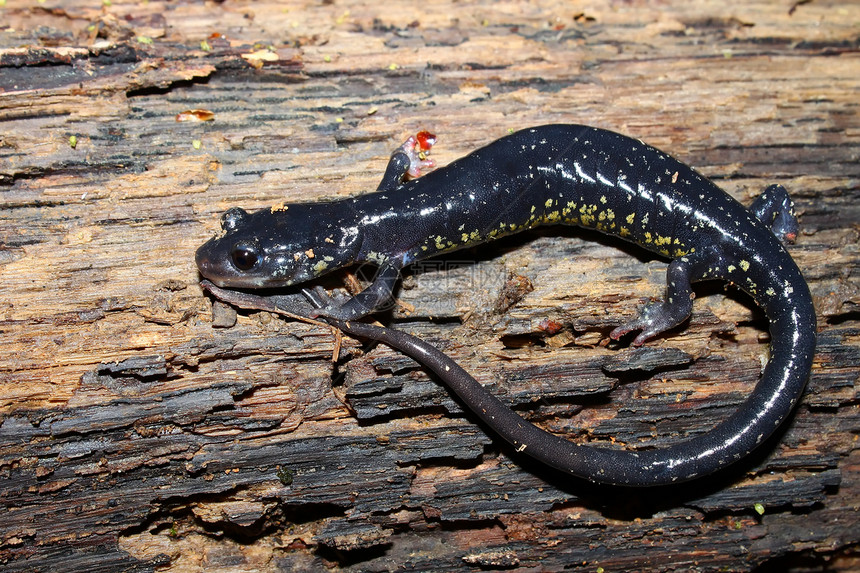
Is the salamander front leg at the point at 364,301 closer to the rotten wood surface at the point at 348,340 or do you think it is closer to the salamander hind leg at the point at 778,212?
the rotten wood surface at the point at 348,340

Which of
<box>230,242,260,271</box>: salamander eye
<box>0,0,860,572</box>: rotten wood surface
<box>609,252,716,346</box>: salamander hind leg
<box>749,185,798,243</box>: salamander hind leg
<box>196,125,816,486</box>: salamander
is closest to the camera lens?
<box>0,0,860,572</box>: rotten wood surface

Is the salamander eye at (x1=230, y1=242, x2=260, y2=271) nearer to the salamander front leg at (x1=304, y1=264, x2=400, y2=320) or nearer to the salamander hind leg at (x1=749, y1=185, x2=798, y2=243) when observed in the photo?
the salamander front leg at (x1=304, y1=264, x2=400, y2=320)

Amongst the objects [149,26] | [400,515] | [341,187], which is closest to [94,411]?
[400,515]

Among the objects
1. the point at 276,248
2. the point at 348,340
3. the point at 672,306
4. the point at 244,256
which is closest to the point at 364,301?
the point at 348,340

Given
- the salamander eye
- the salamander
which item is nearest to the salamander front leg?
the salamander

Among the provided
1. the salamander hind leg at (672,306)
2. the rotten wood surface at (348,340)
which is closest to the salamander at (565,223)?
the salamander hind leg at (672,306)

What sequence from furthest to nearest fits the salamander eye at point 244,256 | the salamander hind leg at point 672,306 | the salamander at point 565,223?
the salamander hind leg at point 672,306 → the salamander eye at point 244,256 → the salamander at point 565,223

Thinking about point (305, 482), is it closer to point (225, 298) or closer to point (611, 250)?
point (225, 298)

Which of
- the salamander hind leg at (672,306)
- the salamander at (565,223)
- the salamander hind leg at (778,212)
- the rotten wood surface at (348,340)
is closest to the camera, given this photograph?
the rotten wood surface at (348,340)

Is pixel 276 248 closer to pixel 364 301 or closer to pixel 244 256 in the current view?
pixel 244 256
